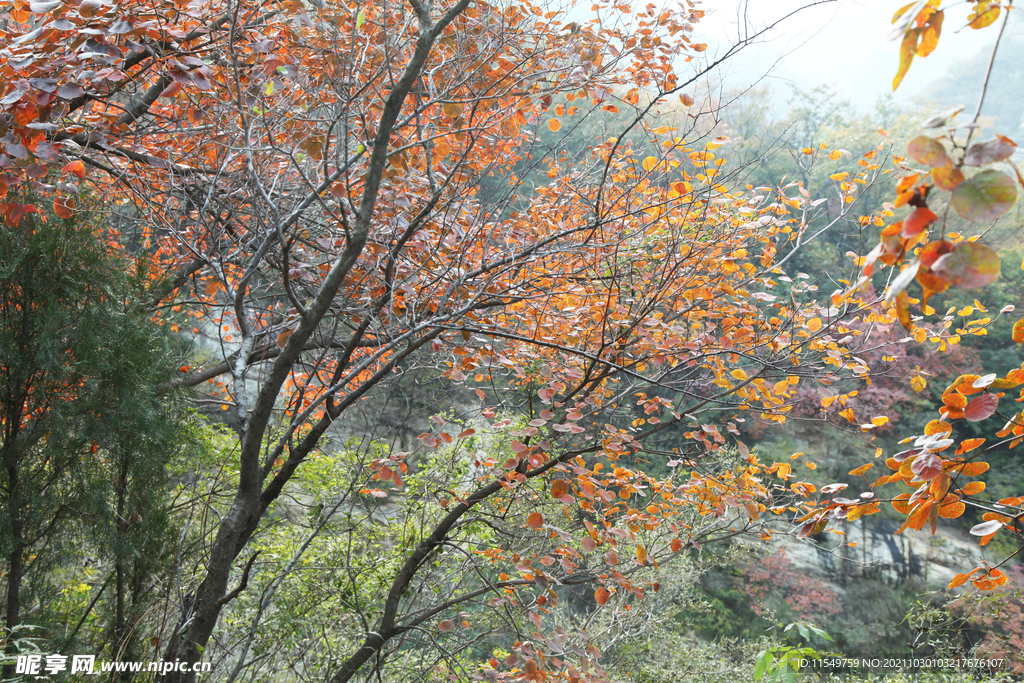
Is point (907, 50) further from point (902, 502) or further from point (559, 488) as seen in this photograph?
point (559, 488)

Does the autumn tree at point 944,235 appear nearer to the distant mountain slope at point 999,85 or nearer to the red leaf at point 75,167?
the red leaf at point 75,167

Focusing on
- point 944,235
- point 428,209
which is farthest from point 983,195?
point 428,209

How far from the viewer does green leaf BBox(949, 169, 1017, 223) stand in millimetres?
637

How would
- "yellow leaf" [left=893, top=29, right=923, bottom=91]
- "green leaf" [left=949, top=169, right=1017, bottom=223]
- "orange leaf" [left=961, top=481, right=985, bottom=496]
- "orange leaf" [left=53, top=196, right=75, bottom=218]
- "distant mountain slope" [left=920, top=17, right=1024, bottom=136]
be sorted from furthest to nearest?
"distant mountain slope" [left=920, top=17, right=1024, bottom=136] → "orange leaf" [left=53, top=196, right=75, bottom=218] → "orange leaf" [left=961, top=481, right=985, bottom=496] → "yellow leaf" [left=893, top=29, right=923, bottom=91] → "green leaf" [left=949, top=169, right=1017, bottom=223]

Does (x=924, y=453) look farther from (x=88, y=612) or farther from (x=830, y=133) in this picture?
(x=830, y=133)

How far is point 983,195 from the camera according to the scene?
654mm

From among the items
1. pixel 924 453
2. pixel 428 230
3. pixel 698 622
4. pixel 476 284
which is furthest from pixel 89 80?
pixel 698 622

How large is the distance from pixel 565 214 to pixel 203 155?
222 cm

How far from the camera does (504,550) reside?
3.58m

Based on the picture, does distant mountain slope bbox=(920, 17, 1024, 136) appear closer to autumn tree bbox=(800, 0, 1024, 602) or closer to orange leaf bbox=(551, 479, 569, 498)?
orange leaf bbox=(551, 479, 569, 498)

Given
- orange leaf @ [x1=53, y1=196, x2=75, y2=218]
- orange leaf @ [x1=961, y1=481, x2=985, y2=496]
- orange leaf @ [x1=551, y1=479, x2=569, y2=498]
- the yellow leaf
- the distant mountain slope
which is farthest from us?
the distant mountain slope

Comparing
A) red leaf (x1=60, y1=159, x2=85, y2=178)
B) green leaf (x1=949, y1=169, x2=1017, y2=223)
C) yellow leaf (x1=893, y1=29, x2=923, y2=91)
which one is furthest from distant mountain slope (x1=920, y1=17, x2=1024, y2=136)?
red leaf (x1=60, y1=159, x2=85, y2=178)

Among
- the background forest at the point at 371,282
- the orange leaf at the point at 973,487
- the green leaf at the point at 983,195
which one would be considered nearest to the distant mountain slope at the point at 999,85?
the background forest at the point at 371,282

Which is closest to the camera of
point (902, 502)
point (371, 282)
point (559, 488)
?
point (902, 502)
